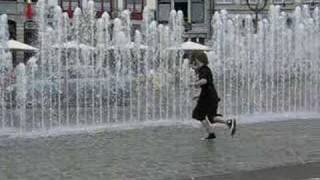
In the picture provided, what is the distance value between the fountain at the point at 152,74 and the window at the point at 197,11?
1896 inches

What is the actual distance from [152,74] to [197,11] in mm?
51109

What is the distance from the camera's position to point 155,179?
9.42 meters

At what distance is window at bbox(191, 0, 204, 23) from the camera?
70.8 metres

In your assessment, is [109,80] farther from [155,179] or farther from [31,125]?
[155,179]

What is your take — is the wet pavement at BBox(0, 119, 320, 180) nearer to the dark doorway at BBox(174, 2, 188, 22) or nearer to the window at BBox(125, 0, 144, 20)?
the window at BBox(125, 0, 144, 20)

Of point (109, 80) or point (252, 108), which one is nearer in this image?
point (252, 108)

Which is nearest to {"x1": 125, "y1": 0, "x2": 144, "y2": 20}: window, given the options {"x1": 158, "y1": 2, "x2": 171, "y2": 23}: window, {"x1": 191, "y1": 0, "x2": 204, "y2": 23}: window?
{"x1": 158, "y1": 2, "x2": 171, "y2": 23}: window

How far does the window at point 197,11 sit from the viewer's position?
2788 inches

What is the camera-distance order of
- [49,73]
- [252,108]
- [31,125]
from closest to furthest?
[31,125] < [252,108] < [49,73]

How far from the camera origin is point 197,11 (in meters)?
71.1

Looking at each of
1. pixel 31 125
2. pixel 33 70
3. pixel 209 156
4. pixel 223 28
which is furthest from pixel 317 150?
pixel 223 28

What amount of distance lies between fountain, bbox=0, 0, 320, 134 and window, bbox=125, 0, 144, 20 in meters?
42.0

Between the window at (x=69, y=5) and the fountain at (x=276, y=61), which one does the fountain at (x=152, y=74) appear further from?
the window at (x=69, y=5)

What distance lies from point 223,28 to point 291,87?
2.91 meters
